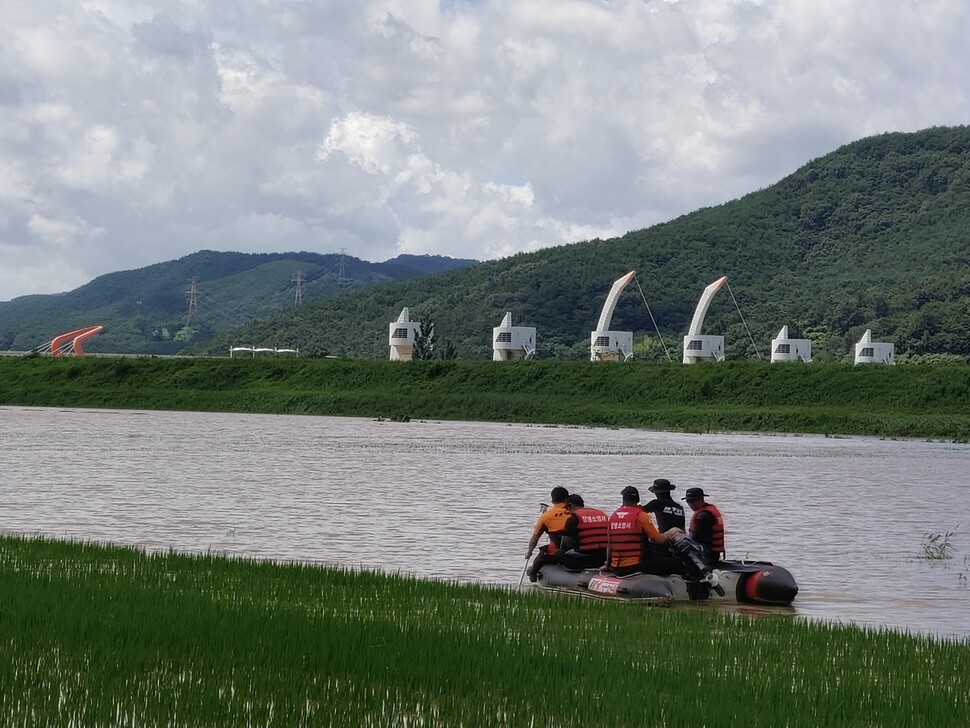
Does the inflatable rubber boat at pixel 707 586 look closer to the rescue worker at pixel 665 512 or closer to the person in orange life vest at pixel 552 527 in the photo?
the rescue worker at pixel 665 512

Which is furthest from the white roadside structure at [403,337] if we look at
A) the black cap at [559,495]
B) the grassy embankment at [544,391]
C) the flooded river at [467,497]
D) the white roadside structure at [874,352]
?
the black cap at [559,495]

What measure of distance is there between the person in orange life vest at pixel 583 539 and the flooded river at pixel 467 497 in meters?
1.21

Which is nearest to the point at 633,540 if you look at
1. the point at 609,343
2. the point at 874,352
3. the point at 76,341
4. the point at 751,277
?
the point at 609,343

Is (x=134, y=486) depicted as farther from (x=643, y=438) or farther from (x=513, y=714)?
(x=643, y=438)

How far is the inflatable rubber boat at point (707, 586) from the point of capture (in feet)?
57.8

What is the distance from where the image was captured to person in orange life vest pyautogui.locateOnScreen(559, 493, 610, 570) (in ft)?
61.9

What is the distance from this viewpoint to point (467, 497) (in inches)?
1294

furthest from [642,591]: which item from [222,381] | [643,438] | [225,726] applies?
[222,381]

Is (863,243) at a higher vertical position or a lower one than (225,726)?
higher

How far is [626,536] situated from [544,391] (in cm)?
7329

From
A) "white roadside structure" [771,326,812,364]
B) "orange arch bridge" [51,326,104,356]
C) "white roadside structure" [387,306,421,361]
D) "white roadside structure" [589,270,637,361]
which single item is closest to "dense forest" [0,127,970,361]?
"white roadside structure" [771,326,812,364]

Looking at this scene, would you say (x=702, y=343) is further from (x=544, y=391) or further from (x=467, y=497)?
(x=467, y=497)

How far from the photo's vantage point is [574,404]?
87.9 metres

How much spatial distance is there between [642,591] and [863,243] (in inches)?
6437
